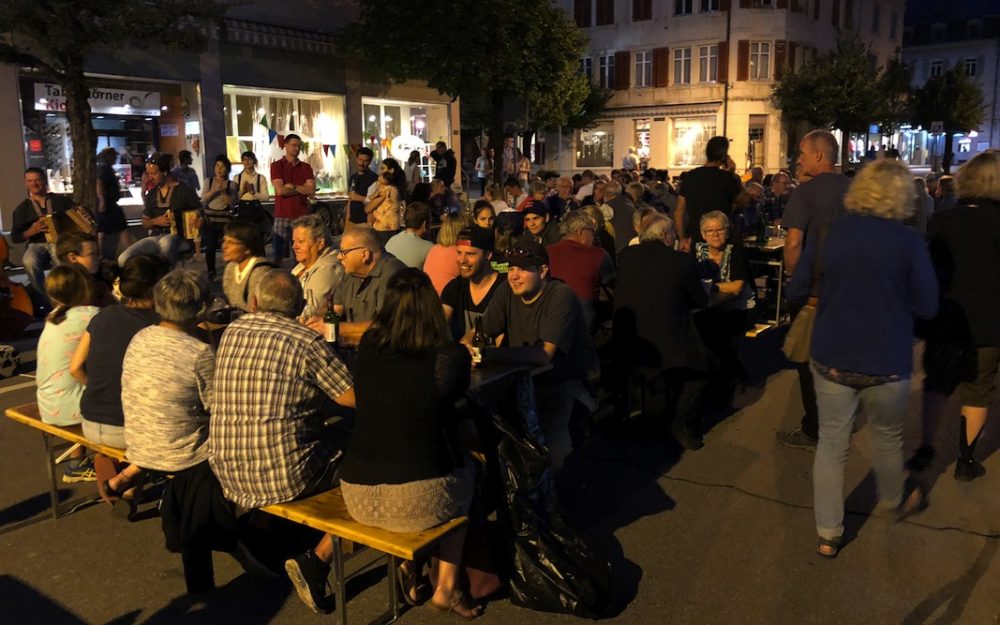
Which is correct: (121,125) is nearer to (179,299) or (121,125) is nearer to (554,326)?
(179,299)

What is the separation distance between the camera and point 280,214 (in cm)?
1160

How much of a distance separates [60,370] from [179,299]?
4.13 feet

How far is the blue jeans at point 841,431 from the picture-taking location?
4078 mm

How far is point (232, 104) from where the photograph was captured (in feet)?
62.9

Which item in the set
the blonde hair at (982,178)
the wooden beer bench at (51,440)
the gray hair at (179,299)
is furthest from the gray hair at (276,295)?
the blonde hair at (982,178)

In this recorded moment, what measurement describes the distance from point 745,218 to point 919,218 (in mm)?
2310

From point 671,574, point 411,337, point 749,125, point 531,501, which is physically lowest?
point 671,574

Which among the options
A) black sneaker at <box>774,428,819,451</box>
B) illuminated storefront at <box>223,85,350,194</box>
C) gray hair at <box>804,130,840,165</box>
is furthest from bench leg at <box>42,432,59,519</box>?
illuminated storefront at <box>223,85,350,194</box>

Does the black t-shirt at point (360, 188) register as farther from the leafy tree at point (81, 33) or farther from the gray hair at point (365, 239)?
the gray hair at point (365, 239)

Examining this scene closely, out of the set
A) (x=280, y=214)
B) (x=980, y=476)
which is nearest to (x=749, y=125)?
(x=280, y=214)

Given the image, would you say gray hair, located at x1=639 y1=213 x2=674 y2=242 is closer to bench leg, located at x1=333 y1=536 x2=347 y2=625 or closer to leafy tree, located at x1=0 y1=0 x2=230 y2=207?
bench leg, located at x1=333 y1=536 x2=347 y2=625

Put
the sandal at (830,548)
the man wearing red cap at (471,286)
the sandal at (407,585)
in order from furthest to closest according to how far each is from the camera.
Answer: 1. the man wearing red cap at (471,286)
2. the sandal at (830,548)
3. the sandal at (407,585)

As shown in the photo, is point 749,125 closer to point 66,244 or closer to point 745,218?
point 745,218

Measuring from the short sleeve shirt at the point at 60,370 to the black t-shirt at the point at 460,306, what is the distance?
2116 millimetres
